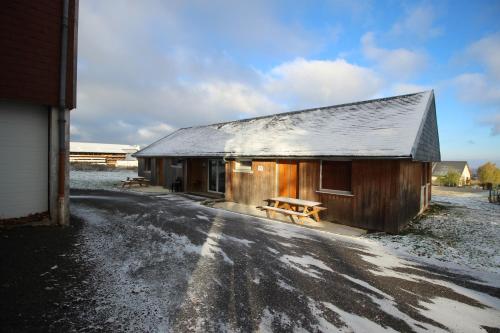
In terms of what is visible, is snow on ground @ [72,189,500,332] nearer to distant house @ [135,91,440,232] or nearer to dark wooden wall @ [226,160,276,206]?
distant house @ [135,91,440,232]

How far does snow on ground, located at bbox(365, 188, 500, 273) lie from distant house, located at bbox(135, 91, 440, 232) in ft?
2.62

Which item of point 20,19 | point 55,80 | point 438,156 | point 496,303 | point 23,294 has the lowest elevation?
point 496,303

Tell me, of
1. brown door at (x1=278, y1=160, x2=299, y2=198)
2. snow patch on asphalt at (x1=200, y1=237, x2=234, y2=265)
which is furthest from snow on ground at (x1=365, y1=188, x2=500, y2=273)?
snow patch on asphalt at (x1=200, y1=237, x2=234, y2=265)

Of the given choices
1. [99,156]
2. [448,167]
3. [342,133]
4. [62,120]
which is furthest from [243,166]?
[448,167]


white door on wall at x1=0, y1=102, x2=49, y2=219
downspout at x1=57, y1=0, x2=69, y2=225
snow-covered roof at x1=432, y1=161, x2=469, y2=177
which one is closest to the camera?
white door on wall at x1=0, y1=102, x2=49, y2=219

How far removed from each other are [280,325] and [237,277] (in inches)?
60.6

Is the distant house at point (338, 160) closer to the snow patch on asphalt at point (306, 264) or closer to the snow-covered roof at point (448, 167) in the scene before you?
the snow patch on asphalt at point (306, 264)

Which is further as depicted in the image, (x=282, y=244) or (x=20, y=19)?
(x=282, y=244)

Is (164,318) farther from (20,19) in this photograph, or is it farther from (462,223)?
(462,223)

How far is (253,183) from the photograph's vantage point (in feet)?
45.1

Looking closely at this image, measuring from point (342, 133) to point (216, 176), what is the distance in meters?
8.58

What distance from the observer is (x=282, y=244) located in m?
7.15

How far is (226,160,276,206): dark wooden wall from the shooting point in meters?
13.0

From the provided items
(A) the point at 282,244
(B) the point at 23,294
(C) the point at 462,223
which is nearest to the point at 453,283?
(A) the point at 282,244
